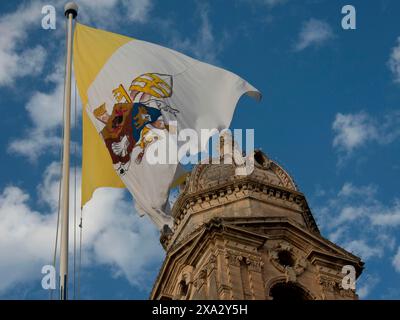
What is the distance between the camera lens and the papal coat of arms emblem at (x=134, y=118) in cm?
3153

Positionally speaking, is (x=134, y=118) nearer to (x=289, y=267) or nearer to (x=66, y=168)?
(x=66, y=168)

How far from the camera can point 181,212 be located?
185ft

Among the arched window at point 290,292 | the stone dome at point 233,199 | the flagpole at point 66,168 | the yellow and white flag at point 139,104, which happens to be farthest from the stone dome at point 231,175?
the flagpole at point 66,168

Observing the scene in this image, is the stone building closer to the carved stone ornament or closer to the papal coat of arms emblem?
the carved stone ornament

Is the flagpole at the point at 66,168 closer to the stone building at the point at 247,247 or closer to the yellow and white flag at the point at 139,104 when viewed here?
the yellow and white flag at the point at 139,104

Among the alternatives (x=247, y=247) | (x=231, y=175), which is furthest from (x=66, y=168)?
(x=231, y=175)

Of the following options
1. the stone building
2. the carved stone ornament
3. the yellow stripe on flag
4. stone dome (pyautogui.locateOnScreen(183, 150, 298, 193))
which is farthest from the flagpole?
stone dome (pyautogui.locateOnScreen(183, 150, 298, 193))

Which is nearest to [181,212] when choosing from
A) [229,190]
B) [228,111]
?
[229,190]

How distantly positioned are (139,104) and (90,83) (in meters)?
2.29

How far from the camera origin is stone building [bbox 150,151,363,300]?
158ft

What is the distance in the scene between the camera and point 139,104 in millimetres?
32625

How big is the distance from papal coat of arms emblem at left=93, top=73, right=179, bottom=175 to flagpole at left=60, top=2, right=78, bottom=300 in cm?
163

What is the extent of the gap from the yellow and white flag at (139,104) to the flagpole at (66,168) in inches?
59.9
